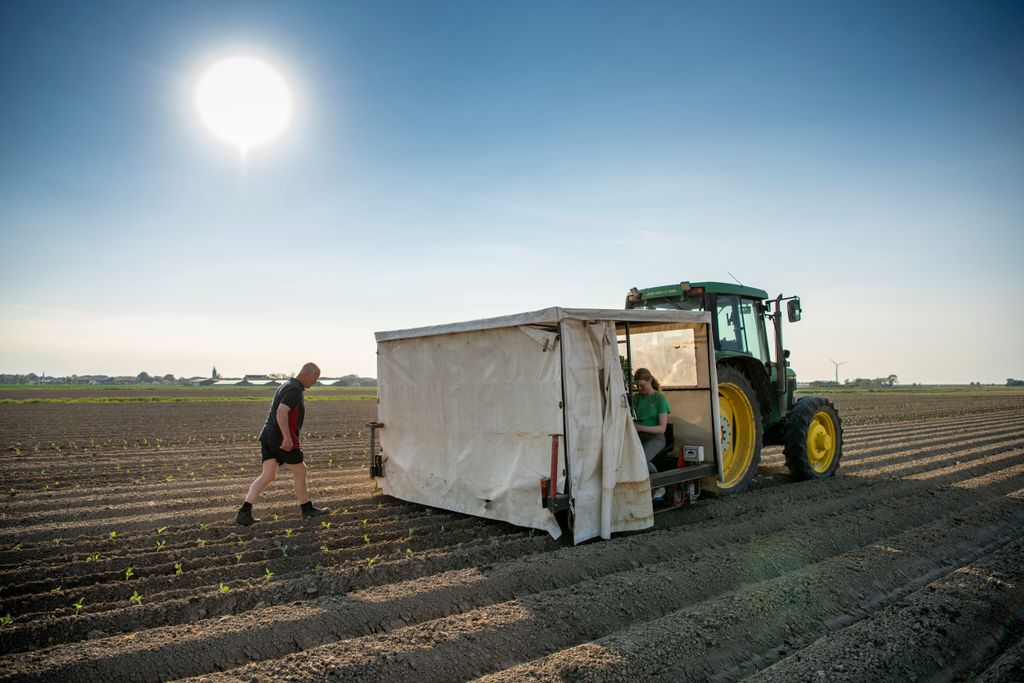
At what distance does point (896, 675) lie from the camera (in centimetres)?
319

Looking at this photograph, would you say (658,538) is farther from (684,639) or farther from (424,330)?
(424,330)

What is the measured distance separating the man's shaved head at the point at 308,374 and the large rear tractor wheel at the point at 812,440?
6088mm

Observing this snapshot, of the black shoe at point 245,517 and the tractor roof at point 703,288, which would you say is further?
the tractor roof at point 703,288

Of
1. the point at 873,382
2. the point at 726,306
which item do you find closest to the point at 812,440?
the point at 726,306

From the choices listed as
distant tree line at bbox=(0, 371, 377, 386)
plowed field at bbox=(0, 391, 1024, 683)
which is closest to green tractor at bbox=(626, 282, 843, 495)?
plowed field at bbox=(0, 391, 1024, 683)

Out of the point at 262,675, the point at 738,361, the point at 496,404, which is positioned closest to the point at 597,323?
the point at 496,404

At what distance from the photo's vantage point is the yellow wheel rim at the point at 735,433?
297 inches

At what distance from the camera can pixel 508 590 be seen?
434cm

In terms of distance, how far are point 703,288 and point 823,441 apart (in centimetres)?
309

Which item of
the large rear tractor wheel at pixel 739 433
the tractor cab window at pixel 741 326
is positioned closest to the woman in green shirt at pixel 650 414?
the large rear tractor wheel at pixel 739 433

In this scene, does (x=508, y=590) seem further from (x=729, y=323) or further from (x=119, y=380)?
(x=119, y=380)

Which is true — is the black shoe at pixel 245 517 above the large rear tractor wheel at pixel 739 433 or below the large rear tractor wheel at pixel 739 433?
below

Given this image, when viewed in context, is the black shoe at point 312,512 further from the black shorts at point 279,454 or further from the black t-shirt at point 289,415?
the black t-shirt at point 289,415

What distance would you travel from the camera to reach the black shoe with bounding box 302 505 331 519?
20.9ft
